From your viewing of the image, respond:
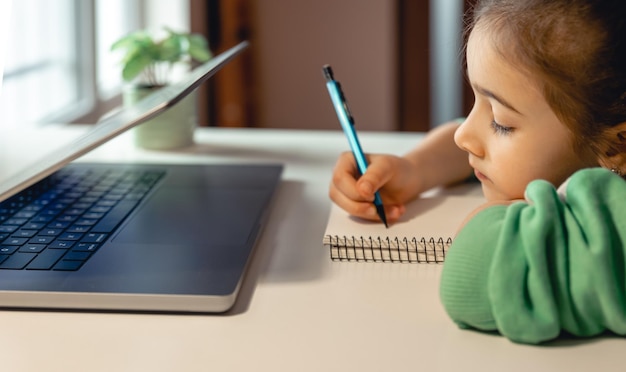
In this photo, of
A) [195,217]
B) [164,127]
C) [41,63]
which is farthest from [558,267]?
[41,63]

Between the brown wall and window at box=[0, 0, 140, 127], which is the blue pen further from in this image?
the brown wall

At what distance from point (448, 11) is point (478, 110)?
1.89 meters

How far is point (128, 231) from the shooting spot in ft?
2.49

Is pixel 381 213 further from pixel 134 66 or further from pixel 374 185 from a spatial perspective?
pixel 134 66

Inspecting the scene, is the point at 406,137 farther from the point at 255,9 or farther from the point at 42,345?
the point at 255,9

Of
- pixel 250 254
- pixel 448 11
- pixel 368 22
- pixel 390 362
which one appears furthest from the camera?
pixel 368 22

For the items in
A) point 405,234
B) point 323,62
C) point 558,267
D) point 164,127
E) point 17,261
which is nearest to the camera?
point 558,267

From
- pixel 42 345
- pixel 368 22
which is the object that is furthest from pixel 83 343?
pixel 368 22

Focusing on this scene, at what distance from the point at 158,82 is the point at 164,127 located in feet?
0.35

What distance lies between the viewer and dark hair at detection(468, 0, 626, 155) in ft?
2.02

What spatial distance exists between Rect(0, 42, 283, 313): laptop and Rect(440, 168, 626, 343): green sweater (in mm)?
189

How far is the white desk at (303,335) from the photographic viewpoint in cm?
54

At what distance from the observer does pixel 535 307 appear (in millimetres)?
555

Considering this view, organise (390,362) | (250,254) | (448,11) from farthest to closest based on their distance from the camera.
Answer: (448,11), (250,254), (390,362)
